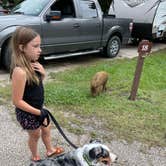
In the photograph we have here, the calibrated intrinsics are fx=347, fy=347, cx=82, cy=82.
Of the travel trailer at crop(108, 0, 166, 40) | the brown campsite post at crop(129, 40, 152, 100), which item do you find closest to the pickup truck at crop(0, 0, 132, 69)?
the travel trailer at crop(108, 0, 166, 40)

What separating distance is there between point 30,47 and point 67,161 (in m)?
0.97

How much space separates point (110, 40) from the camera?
9852mm

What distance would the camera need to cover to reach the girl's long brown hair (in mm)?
2848

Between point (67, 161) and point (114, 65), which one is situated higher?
point (67, 161)

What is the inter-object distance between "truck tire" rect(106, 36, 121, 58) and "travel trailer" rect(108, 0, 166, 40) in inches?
69.1

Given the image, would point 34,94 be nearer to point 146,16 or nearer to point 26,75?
point 26,75

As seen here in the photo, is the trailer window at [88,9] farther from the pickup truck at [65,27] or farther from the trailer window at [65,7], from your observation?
the trailer window at [65,7]

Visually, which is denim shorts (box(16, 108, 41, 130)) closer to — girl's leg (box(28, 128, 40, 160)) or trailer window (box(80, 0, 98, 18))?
girl's leg (box(28, 128, 40, 160))

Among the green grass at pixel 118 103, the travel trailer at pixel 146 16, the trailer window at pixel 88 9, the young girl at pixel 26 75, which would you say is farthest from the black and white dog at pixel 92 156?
the travel trailer at pixel 146 16

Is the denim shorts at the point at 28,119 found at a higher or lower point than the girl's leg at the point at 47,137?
higher

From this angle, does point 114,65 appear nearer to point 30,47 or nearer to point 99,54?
point 99,54

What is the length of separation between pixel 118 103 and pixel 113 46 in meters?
4.69

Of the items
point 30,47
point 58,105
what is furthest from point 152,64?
point 30,47

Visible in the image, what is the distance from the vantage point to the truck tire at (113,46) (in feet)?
32.3
